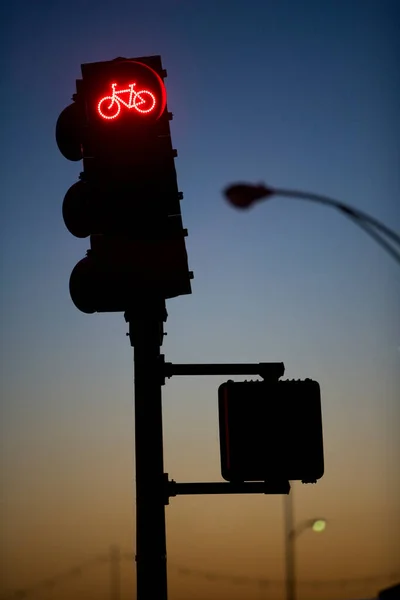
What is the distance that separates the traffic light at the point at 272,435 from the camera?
4793 millimetres

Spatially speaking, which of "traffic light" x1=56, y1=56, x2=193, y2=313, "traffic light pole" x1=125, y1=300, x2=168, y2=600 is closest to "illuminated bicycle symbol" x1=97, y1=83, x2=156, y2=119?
"traffic light" x1=56, y1=56, x2=193, y2=313

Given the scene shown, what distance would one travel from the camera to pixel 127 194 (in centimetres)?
487

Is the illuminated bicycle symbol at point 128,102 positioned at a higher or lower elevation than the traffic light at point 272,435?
higher

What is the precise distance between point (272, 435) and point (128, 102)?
210 centimetres

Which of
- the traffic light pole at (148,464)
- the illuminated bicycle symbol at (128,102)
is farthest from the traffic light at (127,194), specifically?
the traffic light pole at (148,464)

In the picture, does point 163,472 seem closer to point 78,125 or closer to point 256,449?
point 256,449

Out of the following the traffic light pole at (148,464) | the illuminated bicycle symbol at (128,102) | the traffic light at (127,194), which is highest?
the illuminated bicycle symbol at (128,102)

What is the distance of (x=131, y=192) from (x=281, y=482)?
188 centimetres

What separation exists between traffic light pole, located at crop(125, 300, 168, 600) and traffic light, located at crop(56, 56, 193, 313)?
0.20 meters

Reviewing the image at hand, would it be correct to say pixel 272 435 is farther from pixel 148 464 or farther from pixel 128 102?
pixel 128 102

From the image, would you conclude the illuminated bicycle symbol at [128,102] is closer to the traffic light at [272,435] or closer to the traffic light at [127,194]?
the traffic light at [127,194]

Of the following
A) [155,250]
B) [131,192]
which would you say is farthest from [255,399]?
[131,192]

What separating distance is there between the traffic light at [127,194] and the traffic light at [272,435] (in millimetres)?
782

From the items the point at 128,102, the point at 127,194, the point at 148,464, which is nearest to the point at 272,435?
the point at 148,464
